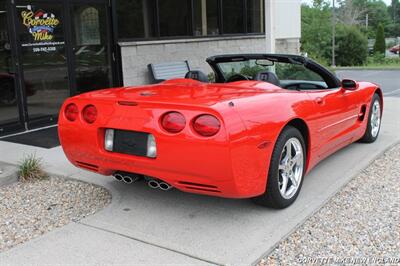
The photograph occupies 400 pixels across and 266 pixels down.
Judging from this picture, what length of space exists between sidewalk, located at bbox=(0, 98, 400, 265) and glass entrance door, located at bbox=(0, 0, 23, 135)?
2864mm

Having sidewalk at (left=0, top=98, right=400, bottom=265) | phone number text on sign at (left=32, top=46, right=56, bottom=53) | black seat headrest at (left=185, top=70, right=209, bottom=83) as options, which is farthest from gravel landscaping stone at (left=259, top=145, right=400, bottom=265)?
phone number text on sign at (left=32, top=46, right=56, bottom=53)

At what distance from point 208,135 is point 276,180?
763mm

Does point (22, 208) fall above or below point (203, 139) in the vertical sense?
below

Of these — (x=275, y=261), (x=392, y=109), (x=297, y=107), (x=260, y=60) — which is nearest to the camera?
(x=275, y=261)

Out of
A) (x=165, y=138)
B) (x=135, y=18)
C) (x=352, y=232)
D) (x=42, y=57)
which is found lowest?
(x=352, y=232)

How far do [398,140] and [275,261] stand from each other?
156 inches

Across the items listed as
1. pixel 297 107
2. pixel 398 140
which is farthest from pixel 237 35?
pixel 297 107

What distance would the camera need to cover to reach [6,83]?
7203mm

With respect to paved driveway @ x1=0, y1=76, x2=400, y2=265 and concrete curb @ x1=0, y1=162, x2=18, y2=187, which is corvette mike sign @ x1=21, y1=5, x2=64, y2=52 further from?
paved driveway @ x1=0, y1=76, x2=400, y2=265

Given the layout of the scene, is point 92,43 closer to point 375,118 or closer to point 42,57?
point 42,57

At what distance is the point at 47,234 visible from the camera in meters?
3.66

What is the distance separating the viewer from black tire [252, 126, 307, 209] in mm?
3732

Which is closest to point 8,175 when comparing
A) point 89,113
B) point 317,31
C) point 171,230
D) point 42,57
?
point 89,113

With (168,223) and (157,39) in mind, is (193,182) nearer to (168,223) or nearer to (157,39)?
(168,223)
